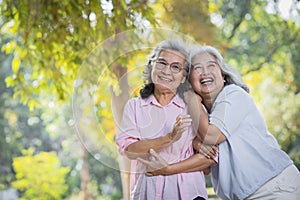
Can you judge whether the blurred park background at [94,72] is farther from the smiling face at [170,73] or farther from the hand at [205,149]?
the hand at [205,149]

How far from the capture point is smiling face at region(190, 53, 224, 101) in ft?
3.70

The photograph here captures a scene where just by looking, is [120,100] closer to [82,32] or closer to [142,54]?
[142,54]

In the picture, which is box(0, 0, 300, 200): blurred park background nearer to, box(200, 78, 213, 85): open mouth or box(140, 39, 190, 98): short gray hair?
box(140, 39, 190, 98): short gray hair

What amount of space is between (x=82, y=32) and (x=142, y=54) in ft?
3.53

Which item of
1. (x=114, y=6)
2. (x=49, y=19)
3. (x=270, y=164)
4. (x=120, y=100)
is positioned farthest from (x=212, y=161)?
(x=49, y=19)

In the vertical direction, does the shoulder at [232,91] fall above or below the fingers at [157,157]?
above

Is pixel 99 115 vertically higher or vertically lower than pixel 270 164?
higher

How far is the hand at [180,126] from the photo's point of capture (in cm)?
108

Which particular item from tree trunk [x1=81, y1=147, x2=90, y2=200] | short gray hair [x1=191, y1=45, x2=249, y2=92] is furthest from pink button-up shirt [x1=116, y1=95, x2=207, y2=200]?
tree trunk [x1=81, y1=147, x2=90, y2=200]

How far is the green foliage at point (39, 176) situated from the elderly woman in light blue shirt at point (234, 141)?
14.4 feet

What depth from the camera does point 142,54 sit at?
1.21 metres

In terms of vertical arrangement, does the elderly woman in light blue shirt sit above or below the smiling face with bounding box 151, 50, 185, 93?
below

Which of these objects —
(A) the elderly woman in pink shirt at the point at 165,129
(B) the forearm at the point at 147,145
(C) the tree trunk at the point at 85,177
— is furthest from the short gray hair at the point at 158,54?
(C) the tree trunk at the point at 85,177

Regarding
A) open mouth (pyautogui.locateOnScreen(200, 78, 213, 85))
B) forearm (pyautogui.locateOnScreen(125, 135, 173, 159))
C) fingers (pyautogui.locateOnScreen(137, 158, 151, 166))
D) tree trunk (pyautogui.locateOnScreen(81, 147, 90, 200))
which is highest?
open mouth (pyautogui.locateOnScreen(200, 78, 213, 85))
